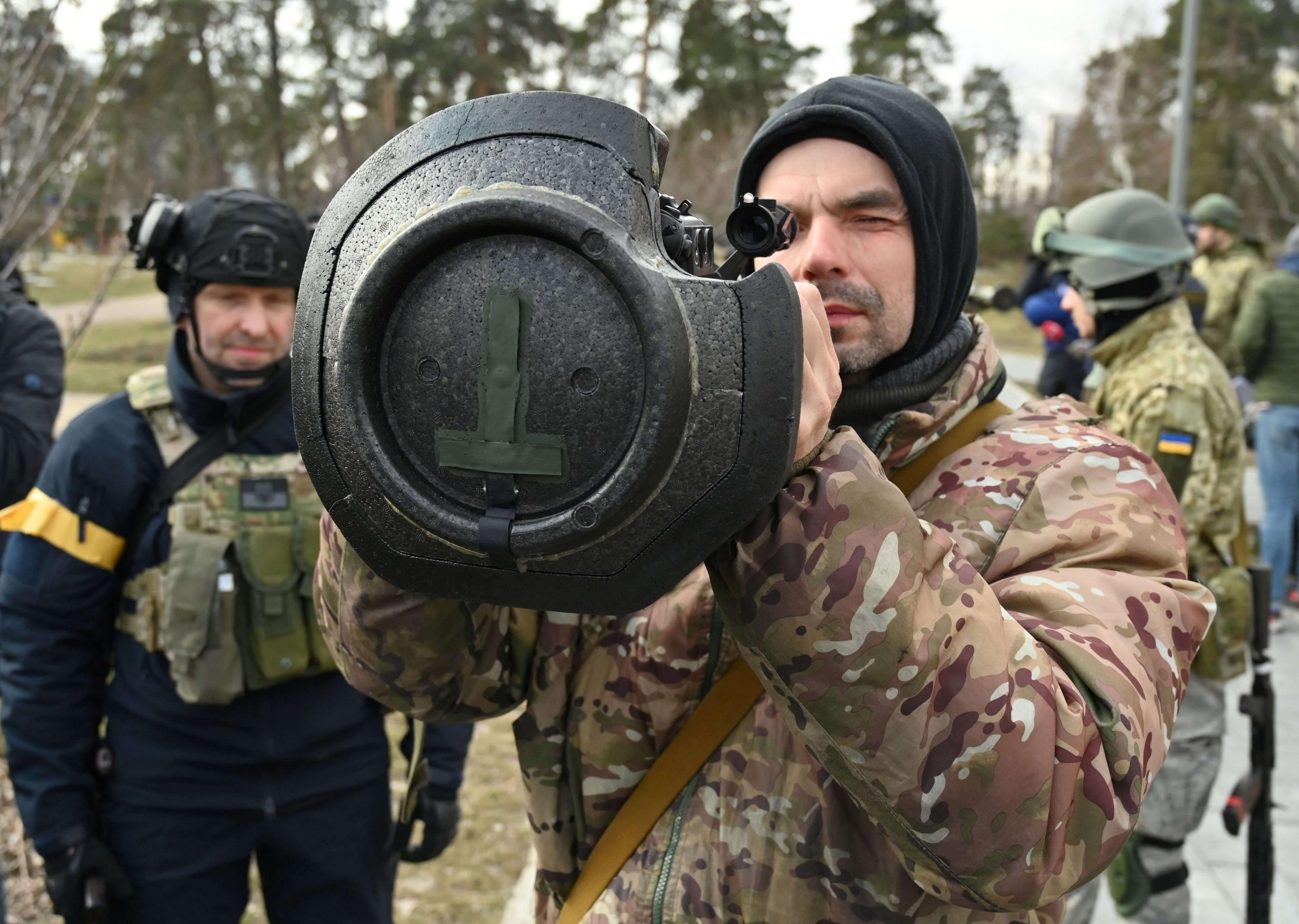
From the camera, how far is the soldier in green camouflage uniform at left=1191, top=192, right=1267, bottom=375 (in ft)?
26.3

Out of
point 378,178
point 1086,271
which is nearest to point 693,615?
point 378,178

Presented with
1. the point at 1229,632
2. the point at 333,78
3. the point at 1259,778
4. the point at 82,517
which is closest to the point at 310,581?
the point at 82,517

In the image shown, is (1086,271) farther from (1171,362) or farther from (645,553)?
(645,553)

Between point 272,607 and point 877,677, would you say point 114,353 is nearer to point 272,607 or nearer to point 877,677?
point 272,607

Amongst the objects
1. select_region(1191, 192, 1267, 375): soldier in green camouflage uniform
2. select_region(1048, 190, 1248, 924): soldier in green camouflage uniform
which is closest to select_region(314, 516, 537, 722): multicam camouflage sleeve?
select_region(1048, 190, 1248, 924): soldier in green camouflage uniform

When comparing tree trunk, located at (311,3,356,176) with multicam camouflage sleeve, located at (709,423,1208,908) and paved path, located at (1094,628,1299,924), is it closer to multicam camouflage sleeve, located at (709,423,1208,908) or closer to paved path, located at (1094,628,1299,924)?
paved path, located at (1094,628,1299,924)

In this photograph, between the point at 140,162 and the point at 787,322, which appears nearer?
the point at 787,322

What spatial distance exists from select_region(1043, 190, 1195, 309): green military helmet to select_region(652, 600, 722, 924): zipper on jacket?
2.87 m

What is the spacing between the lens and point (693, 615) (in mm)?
1566

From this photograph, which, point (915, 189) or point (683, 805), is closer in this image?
point (683, 805)

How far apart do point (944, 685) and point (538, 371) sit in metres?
0.52

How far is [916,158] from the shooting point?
1681 mm

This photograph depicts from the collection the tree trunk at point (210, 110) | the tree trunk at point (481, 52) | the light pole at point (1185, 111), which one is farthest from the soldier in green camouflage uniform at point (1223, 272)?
the tree trunk at point (210, 110)

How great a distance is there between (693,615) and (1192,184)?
110 ft
